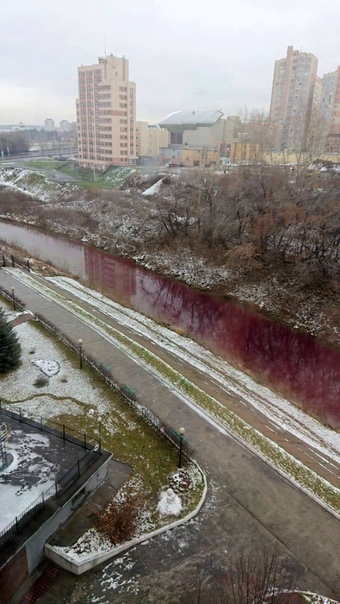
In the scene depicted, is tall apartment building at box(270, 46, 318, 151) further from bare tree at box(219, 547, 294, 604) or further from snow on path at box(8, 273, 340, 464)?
bare tree at box(219, 547, 294, 604)

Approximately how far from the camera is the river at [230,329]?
20.7 m

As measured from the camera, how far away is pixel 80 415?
15.3m

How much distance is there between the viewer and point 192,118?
85.3 metres

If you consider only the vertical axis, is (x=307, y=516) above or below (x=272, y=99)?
below

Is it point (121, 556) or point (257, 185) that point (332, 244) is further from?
point (121, 556)

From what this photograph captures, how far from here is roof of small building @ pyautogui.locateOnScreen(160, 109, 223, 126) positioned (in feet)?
270

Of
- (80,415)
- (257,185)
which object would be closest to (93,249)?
(257,185)

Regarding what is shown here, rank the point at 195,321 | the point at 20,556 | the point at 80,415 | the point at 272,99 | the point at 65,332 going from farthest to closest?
1. the point at 272,99
2. the point at 195,321
3. the point at 65,332
4. the point at 80,415
5. the point at 20,556

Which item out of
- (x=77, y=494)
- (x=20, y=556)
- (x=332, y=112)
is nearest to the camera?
(x=20, y=556)

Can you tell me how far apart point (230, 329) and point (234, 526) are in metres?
16.5

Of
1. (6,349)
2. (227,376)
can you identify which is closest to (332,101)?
(227,376)

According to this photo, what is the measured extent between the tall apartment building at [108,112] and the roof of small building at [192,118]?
14.4m

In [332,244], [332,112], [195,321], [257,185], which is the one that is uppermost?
[332,112]

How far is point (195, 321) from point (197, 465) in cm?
1522
